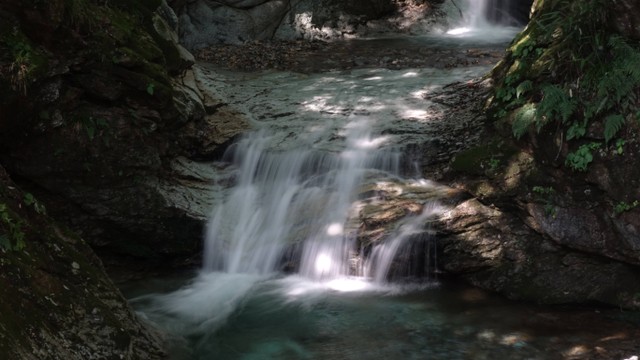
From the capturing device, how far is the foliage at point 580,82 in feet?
17.8

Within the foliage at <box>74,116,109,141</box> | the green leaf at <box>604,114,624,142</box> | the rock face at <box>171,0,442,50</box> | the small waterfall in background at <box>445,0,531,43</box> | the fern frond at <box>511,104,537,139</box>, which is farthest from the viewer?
the rock face at <box>171,0,442,50</box>

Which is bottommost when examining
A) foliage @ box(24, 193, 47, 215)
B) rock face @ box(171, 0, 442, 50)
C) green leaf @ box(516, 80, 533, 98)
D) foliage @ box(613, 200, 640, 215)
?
foliage @ box(24, 193, 47, 215)

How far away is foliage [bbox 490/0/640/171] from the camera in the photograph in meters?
5.44

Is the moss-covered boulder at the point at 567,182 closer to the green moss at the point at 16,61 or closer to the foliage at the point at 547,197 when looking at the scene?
the foliage at the point at 547,197

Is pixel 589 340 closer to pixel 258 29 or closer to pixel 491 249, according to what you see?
pixel 491 249

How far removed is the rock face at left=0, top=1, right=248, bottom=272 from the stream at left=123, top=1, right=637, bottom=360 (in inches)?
23.2

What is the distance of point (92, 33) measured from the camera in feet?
20.1

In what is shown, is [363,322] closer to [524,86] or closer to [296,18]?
[524,86]

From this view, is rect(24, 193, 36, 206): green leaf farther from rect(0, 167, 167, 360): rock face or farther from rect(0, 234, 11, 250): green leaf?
rect(0, 234, 11, 250): green leaf

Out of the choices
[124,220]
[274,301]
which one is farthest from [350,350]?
[124,220]

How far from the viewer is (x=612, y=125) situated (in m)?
5.38

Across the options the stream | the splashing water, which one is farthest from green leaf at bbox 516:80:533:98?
the splashing water

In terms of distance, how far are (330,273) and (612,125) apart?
3.26m

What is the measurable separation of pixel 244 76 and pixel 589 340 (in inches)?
307
